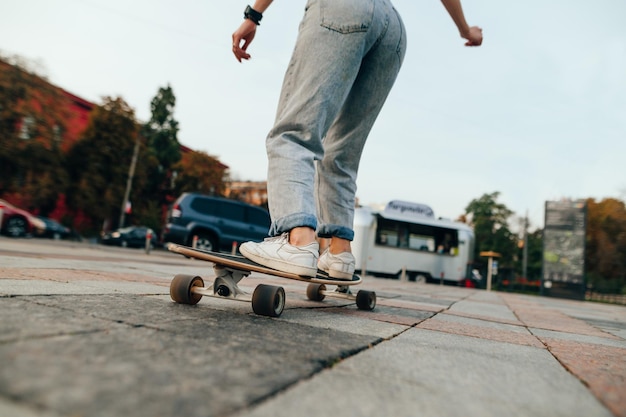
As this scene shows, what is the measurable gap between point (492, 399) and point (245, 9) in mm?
1890

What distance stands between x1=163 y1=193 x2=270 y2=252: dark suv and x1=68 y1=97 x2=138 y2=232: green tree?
57.0 ft

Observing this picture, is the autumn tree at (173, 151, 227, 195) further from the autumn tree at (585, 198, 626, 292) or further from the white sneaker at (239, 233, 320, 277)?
the white sneaker at (239, 233, 320, 277)

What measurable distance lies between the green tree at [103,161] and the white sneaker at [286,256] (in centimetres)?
2788

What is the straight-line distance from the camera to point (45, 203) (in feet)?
80.8

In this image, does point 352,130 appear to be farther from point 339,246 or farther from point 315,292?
point 315,292

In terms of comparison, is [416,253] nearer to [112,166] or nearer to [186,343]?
[186,343]

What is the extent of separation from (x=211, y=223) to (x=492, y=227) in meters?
46.3

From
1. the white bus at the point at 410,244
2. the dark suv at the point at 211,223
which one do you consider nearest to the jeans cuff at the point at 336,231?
the dark suv at the point at 211,223

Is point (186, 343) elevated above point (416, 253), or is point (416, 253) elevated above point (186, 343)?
point (416, 253)

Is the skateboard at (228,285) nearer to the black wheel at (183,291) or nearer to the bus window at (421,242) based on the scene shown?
the black wheel at (183,291)

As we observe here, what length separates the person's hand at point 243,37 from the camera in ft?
6.68

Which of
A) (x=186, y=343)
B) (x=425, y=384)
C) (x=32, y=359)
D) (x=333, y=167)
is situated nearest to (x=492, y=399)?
(x=425, y=384)

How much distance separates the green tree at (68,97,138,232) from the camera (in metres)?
26.4

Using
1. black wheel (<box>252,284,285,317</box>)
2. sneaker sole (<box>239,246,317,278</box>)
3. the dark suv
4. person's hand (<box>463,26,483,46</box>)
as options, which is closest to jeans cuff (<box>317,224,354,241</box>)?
sneaker sole (<box>239,246,317,278</box>)
